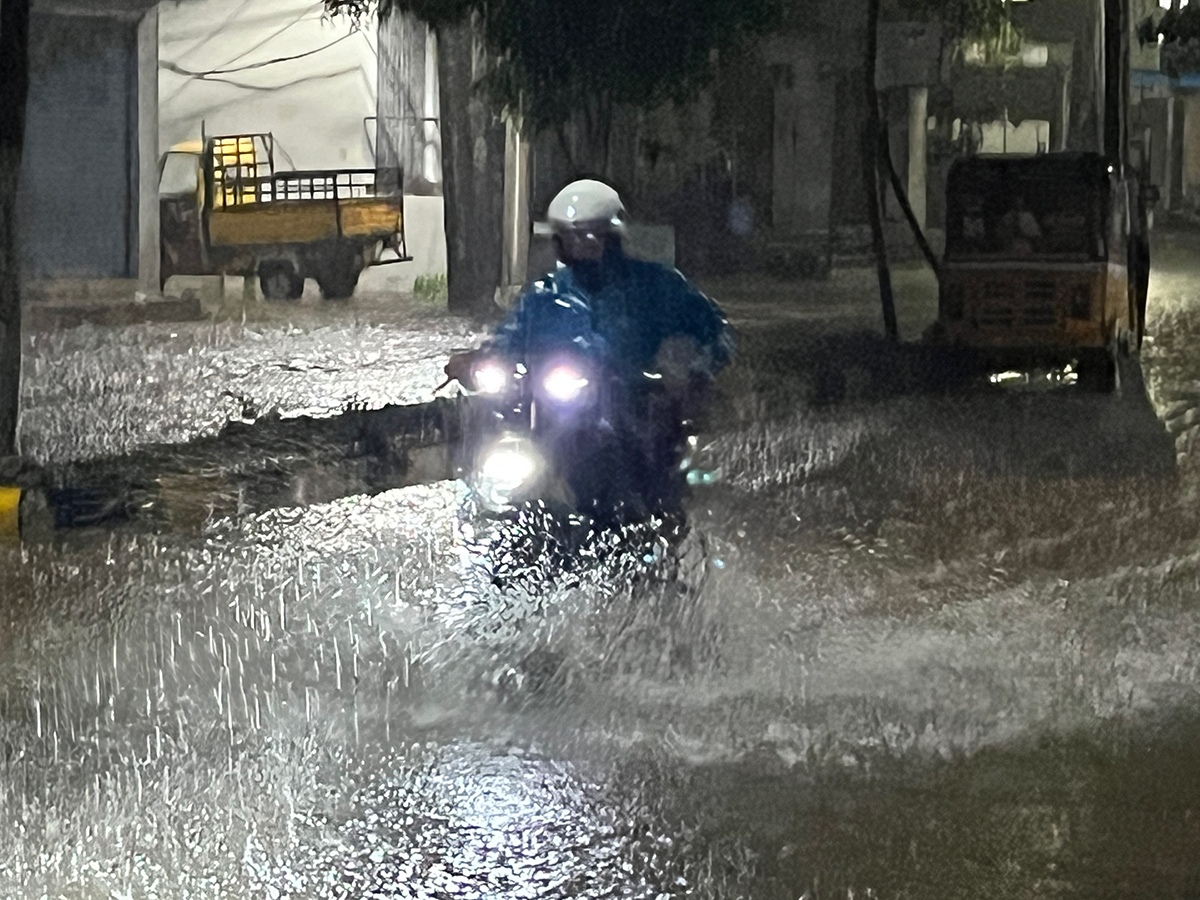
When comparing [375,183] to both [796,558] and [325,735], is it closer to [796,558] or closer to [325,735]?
[796,558]

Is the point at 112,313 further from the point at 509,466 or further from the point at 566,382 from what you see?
the point at 566,382

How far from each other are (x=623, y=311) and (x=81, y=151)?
1707 centimetres

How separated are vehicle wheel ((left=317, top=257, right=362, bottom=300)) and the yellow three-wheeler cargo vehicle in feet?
28.3

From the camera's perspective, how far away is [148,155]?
2300cm

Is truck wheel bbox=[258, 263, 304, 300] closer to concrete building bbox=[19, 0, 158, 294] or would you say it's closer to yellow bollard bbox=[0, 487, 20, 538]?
concrete building bbox=[19, 0, 158, 294]

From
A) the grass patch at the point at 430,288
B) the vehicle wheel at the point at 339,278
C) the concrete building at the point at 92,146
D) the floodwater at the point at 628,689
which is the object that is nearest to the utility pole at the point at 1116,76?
the floodwater at the point at 628,689

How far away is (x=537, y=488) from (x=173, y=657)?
1417 millimetres

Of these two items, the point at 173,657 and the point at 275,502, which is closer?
the point at 173,657

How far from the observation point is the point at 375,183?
24.5 metres

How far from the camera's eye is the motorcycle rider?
271 inches

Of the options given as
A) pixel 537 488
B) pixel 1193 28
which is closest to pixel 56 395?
pixel 537 488

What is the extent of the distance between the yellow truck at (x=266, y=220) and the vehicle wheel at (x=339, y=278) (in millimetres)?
12

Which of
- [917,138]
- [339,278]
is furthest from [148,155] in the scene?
[917,138]

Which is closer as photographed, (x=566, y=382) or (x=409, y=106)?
(x=566, y=382)
